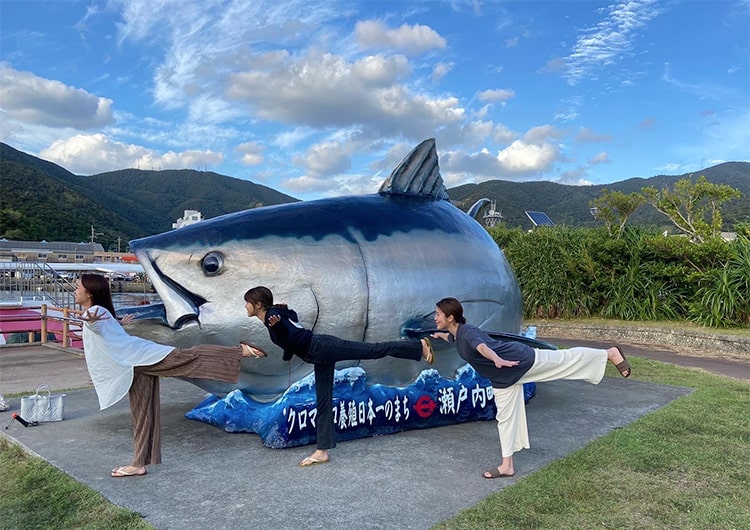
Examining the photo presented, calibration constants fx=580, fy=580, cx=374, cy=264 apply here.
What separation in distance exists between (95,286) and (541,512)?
3.04 m

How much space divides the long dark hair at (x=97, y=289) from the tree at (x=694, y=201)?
20.6m

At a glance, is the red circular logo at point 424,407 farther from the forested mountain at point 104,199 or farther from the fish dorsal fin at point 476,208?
the forested mountain at point 104,199

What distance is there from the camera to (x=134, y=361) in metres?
3.67

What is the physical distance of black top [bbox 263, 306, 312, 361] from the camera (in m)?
3.69

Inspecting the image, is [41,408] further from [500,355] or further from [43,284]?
[43,284]

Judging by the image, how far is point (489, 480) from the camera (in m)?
3.85

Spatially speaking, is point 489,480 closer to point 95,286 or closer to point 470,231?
point 470,231

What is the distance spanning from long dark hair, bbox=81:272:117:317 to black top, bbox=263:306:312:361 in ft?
A: 3.38

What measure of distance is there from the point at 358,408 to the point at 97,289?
2.15 meters

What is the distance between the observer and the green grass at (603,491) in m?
3.22

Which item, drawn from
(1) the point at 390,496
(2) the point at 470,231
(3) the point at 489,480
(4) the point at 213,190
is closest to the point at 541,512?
(3) the point at 489,480

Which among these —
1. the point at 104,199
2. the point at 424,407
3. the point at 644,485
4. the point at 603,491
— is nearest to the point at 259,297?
the point at 424,407

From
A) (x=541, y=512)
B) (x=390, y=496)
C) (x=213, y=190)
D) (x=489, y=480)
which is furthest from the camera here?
(x=213, y=190)

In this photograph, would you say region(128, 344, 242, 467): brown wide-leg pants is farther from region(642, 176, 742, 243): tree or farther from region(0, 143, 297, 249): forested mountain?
region(642, 176, 742, 243): tree
